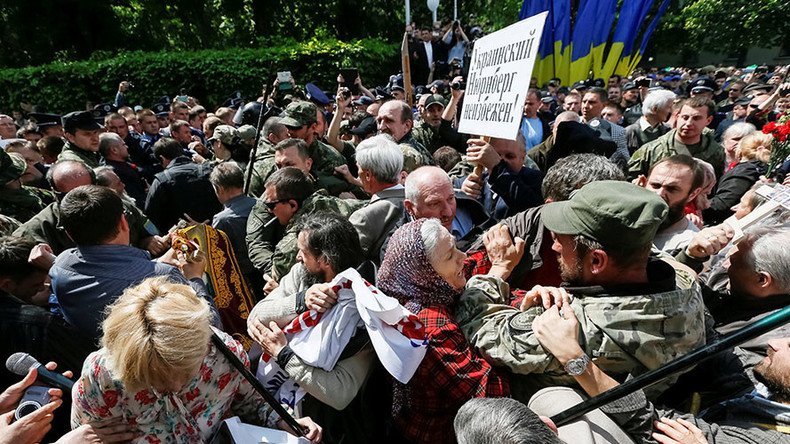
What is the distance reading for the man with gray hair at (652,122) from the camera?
5605 millimetres

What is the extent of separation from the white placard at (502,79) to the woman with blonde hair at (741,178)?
245 centimetres

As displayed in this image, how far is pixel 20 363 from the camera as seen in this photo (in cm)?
189

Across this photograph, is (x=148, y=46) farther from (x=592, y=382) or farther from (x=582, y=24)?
(x=592, y=382)

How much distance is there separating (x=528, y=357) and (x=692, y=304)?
1.93ft

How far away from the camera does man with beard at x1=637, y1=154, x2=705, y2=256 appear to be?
9.63 feet

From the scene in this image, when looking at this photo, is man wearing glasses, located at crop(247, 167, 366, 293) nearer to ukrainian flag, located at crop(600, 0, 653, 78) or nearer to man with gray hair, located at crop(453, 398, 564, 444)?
man with gray hair, located at crop(453, 398, 564, 444)

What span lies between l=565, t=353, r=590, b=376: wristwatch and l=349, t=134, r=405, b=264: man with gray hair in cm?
163

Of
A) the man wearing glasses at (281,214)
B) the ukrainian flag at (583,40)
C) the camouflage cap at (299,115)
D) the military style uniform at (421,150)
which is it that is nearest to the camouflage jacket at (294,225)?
the man wearing glasses at (281,214)

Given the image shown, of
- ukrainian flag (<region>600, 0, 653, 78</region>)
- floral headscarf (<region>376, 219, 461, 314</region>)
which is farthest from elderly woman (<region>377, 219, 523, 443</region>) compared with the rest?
ukrainian flag (<region>600, 0, 653, 78</region>)

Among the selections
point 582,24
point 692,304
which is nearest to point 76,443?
point 692,304

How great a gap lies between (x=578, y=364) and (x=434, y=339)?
21.7 inches

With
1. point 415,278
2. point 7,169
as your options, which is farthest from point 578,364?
point 7,169

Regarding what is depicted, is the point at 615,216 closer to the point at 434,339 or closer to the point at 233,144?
the point at 434,339

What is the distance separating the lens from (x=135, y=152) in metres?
7.18
